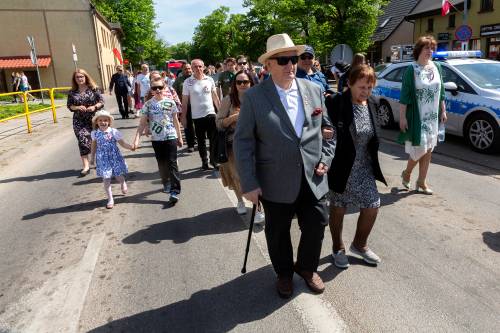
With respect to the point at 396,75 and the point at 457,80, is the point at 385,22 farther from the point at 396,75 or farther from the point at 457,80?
the point at 457,80

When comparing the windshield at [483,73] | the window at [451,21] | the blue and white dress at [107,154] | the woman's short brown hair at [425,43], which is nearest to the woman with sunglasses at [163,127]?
the blue and white dress at [107,154]

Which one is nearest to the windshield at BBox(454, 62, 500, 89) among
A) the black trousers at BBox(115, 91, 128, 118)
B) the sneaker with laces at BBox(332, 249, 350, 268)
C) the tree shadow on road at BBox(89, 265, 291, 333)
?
the sneaker with laces at BBox(332, 249, 350, 268)

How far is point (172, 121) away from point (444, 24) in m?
32.5

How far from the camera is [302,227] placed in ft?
10.3

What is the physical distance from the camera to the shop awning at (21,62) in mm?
34375

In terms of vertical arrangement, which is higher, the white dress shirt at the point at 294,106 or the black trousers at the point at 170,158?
the white dress shirt at the point at 294,106

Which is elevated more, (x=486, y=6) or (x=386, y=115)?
(x=486, y=6)

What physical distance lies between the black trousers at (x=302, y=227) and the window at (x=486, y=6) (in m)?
30.0

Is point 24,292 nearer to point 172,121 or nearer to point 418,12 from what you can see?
point 172,121

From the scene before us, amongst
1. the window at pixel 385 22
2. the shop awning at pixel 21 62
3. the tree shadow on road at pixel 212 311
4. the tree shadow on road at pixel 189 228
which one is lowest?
the tree shadow on road at pixel 212 311

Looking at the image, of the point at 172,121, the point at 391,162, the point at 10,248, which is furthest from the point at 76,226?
the point at 391,162

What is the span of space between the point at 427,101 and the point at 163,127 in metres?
3.44

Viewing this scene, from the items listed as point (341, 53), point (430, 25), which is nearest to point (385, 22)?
point (430, 25)

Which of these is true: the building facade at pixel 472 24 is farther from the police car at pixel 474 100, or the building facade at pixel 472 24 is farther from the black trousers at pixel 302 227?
the black trousers at pixel 302 227
